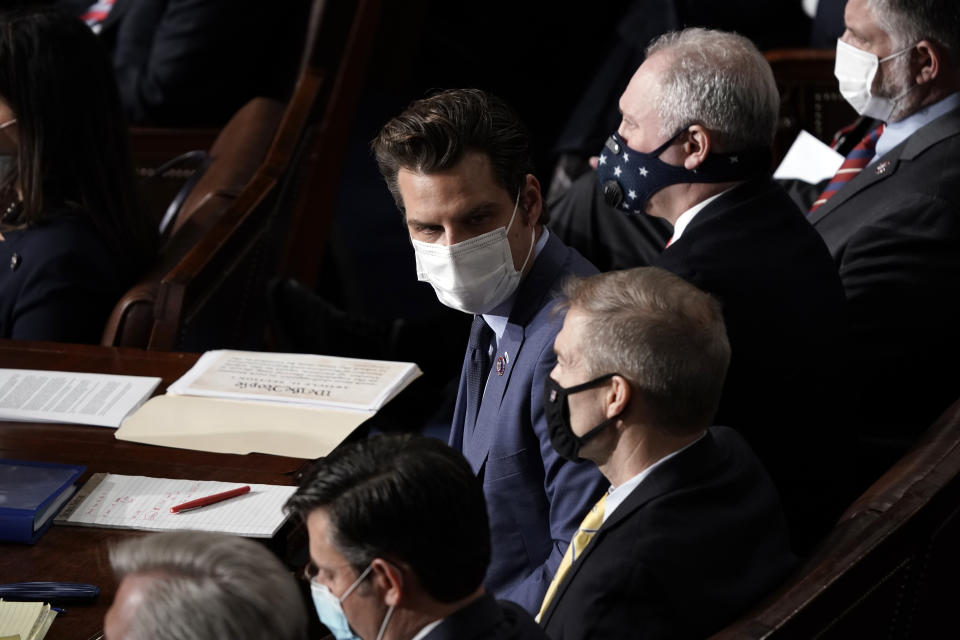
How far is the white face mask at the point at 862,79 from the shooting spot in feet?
9.16

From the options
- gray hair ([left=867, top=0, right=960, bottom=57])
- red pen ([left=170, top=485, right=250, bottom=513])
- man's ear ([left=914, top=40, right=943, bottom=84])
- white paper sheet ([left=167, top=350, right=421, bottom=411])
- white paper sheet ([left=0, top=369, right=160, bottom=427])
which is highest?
gray hair ([left=867, top=0, right=960, bottom=57])

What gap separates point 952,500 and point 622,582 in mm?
529

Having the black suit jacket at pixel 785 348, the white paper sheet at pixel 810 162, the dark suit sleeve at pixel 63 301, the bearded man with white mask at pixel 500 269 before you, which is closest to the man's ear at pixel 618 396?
the bearded man with white mask at pixel 500 269

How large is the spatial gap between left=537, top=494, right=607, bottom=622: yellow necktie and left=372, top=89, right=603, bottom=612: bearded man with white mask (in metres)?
0.14

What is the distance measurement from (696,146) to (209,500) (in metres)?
1.19

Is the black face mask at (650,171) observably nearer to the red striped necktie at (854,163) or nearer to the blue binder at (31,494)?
the red striped necktie at (854,163)

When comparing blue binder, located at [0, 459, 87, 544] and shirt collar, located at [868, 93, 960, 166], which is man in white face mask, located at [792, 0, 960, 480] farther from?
blue binder, located at [0, 459, 87, 544]

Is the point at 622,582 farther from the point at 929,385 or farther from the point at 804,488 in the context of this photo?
the point at 929,385

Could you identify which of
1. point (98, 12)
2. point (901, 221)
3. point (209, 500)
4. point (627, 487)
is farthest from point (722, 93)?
point (98, 12)

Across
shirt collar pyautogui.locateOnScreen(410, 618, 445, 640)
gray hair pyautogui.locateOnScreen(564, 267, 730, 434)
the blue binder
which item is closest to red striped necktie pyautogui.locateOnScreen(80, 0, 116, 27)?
the blue binder

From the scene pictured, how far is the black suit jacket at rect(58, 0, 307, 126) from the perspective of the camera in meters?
4.39

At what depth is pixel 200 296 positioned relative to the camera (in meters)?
2.89

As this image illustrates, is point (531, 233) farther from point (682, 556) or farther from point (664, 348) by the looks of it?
point (682, 556)

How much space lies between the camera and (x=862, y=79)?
2.83 m
